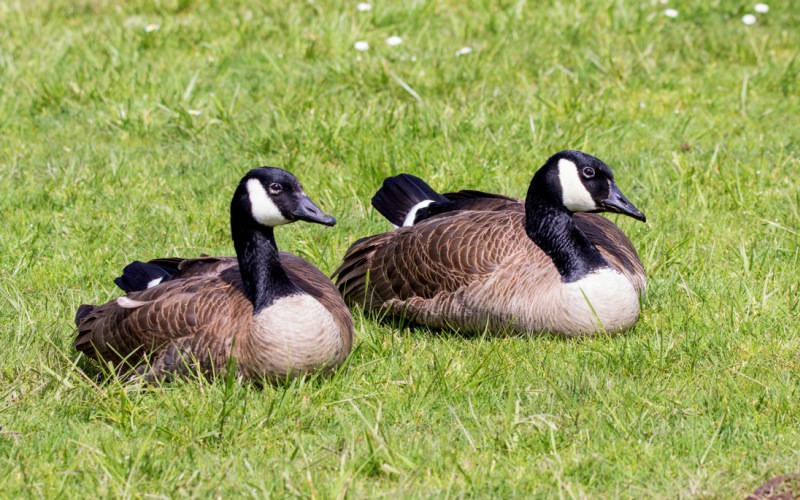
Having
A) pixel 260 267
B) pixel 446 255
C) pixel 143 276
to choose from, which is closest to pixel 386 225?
pixel 446 255

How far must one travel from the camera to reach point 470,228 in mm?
5641

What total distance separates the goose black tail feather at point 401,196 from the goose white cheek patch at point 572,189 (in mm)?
1132

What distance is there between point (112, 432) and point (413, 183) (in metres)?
2.77

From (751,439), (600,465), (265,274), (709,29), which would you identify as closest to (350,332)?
(265,274)

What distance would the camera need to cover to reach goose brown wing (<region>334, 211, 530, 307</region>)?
5512 millimetres

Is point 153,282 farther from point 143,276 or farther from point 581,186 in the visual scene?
point 581,186

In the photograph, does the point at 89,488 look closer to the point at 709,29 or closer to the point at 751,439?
the point at 751,439

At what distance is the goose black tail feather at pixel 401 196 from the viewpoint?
251 inches

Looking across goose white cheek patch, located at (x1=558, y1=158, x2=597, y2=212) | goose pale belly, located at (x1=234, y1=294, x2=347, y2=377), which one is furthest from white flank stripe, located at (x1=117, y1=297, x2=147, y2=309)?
goose white cheek patch, located at (x1=558, y1=158, x2=597, y2=212)

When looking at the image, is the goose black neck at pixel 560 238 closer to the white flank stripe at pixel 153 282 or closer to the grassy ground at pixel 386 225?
the grassy ground at pixel 386 225

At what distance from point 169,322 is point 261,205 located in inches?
26.7

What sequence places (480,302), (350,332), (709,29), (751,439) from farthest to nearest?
1. (709,29)
2. (480,302)
3. (350,332)
4. (751,439)

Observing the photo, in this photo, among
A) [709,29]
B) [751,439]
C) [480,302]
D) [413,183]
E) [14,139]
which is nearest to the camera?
[751,439]

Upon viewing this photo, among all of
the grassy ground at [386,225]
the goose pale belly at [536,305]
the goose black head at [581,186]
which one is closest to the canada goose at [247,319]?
the grassy ground at [386,225]
